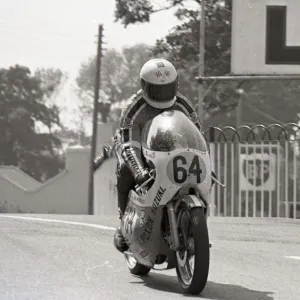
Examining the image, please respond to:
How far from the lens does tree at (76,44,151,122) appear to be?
7444 centimetres

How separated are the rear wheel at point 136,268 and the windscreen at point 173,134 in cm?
124

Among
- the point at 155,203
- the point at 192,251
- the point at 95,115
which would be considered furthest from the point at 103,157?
the point at 95,115

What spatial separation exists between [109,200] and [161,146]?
16.5 metres

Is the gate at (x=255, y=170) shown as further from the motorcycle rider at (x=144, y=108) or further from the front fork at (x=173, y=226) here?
the front fork at (x=173, y=226)

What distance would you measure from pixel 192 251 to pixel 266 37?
17196mm

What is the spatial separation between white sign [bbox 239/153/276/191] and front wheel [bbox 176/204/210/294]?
39.1ft

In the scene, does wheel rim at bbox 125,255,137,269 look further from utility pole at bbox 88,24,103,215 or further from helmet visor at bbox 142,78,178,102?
utility pole at bbox 88,24,103,215

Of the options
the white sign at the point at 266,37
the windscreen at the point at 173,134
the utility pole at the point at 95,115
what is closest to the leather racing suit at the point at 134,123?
the windscreen at the point at 173,134

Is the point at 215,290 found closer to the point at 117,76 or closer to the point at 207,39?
the point at 207,39

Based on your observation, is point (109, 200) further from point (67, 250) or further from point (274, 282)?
point (274, 282)

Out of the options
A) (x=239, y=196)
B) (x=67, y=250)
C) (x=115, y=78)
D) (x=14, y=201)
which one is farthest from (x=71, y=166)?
(x=67, y=250)

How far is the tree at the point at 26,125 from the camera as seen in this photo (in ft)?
238

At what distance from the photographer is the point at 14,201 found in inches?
2122

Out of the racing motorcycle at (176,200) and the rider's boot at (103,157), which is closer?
the racing motorcycle at (176,200)
